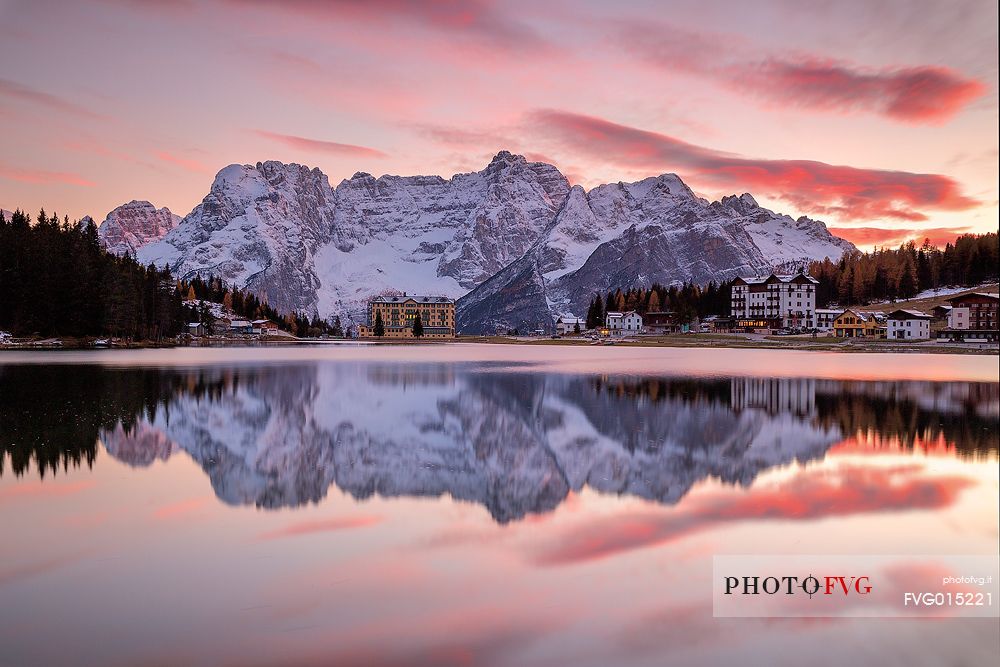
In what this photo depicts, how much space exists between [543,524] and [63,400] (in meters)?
30.9

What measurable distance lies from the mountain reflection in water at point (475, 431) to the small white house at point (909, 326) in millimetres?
106944

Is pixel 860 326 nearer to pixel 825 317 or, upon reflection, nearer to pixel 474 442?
pixel 825 317

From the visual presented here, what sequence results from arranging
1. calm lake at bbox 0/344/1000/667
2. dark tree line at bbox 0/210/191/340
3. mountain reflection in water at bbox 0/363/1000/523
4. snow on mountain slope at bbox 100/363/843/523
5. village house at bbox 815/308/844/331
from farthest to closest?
village house at bbox 815/308/844/331
dark tree line at bbox 0/210/191/340
mountain reflection in water at bbox 0/363/1000/523
snow on mountain slope at bbox 100/363/843/523
calm lake at bbox 0/344/1000/667

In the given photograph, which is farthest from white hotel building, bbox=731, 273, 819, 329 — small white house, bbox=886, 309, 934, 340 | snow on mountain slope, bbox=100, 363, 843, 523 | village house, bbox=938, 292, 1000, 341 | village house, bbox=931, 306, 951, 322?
snow on mountain slope, bbox=100, 363, 843, 523

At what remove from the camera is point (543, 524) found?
16.0 meters

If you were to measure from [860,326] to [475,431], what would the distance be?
151481mm

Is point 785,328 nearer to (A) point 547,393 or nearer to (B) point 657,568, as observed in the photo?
(A) point 547,393

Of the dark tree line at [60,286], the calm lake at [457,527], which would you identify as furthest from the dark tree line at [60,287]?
the calm lake at [457,527]

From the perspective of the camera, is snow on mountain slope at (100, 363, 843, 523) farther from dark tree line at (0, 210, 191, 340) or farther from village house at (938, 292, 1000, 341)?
village house at (938, 292, 1000, 341)

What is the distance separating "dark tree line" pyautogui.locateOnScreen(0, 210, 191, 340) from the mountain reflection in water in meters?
73.8

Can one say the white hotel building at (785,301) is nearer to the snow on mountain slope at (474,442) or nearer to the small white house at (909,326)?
the small white house at (909,326)

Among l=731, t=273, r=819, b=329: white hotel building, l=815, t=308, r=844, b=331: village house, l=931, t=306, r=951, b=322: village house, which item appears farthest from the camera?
l=731, t=273, r=819, b=329: white hotel building

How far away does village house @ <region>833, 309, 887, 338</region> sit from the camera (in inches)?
6156

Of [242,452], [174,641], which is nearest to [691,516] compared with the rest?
[174,641]
